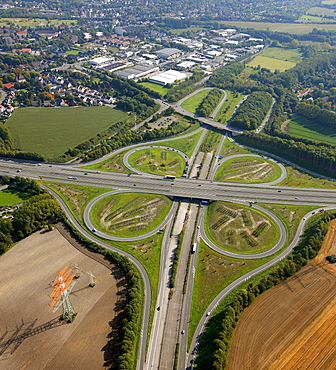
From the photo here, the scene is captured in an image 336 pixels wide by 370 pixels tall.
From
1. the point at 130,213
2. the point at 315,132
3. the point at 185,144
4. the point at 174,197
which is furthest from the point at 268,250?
the point at 315,132

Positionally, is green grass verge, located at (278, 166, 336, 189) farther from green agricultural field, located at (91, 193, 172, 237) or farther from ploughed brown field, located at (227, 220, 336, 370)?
green agricultural field, located at (91, 193, 172, 237)

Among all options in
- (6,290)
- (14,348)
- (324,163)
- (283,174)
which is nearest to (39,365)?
(14,348)

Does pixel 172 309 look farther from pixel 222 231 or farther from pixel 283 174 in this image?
pixel 283 174

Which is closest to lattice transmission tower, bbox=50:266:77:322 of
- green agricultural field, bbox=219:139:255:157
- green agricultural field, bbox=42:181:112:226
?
green agricultural field, bbox=42:181:112:226

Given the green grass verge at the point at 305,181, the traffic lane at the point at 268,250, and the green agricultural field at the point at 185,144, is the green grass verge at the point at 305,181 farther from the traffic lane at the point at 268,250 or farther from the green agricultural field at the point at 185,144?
the green agricultural field at the point at 185,144

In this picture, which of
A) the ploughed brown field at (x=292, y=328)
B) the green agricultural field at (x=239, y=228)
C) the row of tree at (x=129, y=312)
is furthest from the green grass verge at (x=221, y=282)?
the row of tree at (x=129, y=312)

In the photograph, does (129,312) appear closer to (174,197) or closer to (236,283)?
(236,283)
